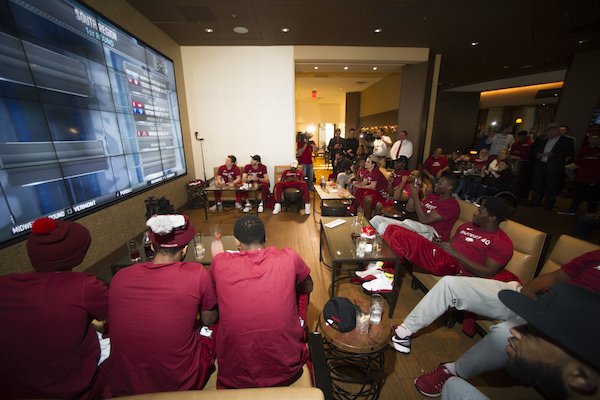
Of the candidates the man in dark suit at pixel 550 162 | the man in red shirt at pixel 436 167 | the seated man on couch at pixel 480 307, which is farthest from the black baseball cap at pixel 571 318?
the man in dark suit at pixel 550 162

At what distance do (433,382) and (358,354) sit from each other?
620mm

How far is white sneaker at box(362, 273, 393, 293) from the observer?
8.06 ft

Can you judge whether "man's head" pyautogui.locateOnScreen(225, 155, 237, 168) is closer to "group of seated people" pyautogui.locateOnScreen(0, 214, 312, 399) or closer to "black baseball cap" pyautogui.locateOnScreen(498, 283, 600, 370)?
"group of seated people" pyautogui.locateOnScreen(0, 214, 312, 399)

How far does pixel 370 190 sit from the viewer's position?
4.51 meters

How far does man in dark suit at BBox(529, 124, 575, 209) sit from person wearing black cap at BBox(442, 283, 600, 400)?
6.56 meters

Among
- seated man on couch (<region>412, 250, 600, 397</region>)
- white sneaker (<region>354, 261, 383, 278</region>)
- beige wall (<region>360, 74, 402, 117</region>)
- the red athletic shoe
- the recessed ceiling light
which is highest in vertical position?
the recessed ceiling light

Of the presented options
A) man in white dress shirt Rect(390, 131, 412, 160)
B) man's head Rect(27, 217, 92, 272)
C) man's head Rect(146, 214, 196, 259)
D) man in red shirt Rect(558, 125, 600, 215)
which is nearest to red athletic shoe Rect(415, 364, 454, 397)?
man's head Rect(146, 214, 196, 259)

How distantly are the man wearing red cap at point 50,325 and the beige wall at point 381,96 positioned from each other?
29.1 ft

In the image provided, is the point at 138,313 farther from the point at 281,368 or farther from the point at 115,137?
the point at 115,137

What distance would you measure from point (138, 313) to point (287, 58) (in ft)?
20.1

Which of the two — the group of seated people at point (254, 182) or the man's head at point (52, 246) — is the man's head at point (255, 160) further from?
the man's head at point (52, 246)

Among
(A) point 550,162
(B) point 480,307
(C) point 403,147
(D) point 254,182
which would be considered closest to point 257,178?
(D) point 254,182

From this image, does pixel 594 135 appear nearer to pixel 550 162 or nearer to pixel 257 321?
pixel 550 162

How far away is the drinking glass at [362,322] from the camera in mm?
1514
